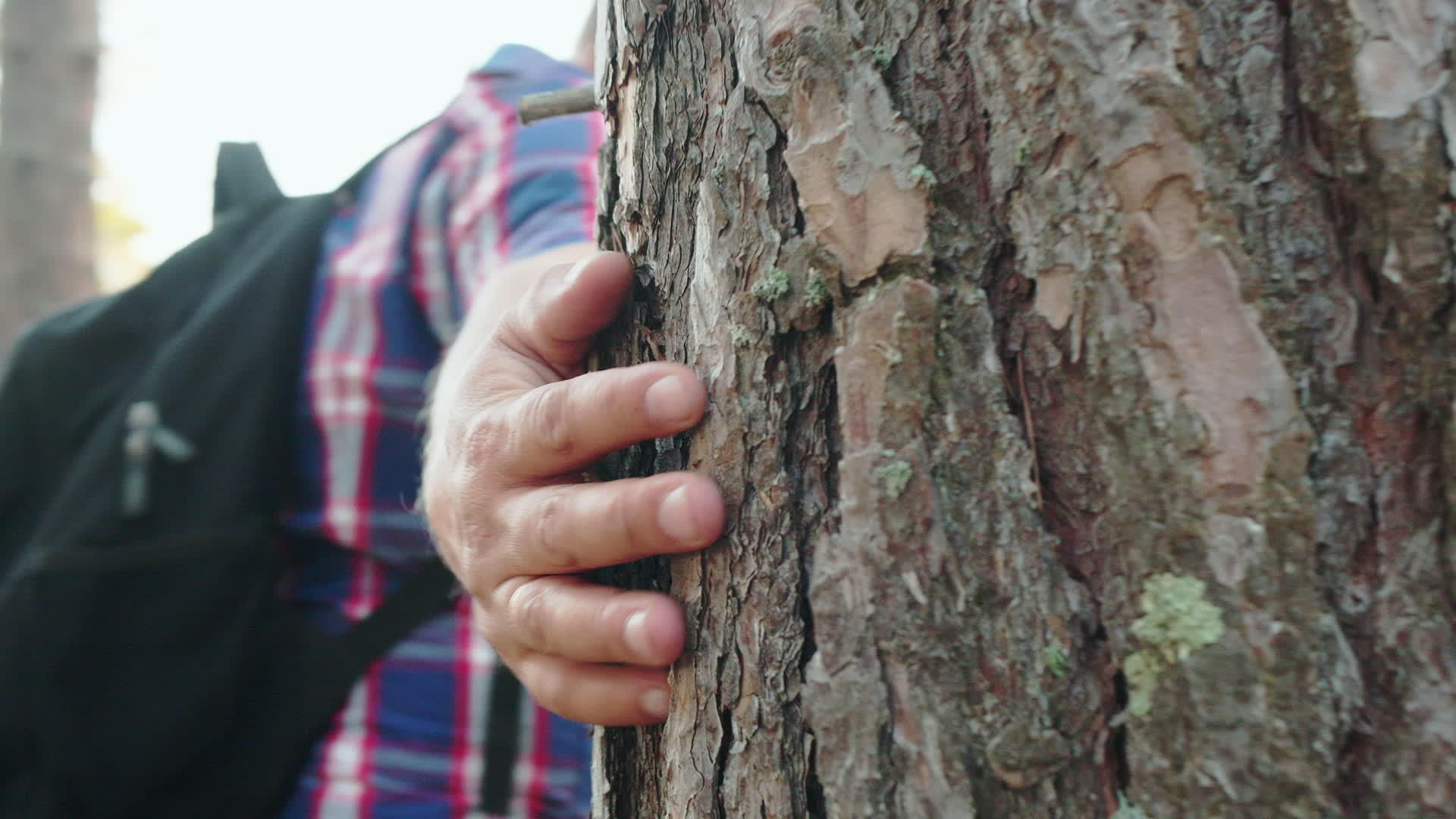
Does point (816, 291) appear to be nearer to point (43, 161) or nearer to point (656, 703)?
point (656, 703)

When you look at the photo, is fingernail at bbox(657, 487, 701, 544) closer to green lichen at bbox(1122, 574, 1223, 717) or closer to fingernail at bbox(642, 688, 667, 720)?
fingernail at bbox(642, 688, 667, 720)

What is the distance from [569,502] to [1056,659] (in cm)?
46

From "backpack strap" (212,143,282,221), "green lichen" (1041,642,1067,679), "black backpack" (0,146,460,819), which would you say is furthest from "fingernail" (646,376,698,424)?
"backpack strap" (212,143,282,221)

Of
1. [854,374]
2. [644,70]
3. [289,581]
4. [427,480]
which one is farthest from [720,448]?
[289,581]

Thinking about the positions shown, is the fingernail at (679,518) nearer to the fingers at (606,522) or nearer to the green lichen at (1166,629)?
the fingers at (606,522)

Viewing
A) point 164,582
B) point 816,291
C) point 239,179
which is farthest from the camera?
point 239,179

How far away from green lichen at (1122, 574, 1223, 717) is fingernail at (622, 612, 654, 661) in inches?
15.6

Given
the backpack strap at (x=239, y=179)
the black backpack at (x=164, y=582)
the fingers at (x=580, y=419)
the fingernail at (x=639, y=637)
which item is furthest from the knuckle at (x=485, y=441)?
the backpack strap at (x=239, y=179)

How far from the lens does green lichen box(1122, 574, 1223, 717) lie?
589 mm

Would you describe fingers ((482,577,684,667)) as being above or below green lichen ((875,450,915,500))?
below

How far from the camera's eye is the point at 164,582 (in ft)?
5.32

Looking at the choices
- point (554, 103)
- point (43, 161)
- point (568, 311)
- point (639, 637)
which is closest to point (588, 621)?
point (639, 637)

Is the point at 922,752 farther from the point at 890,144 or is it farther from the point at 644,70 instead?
the point at 644,70

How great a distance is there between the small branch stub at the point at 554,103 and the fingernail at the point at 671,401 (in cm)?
43
